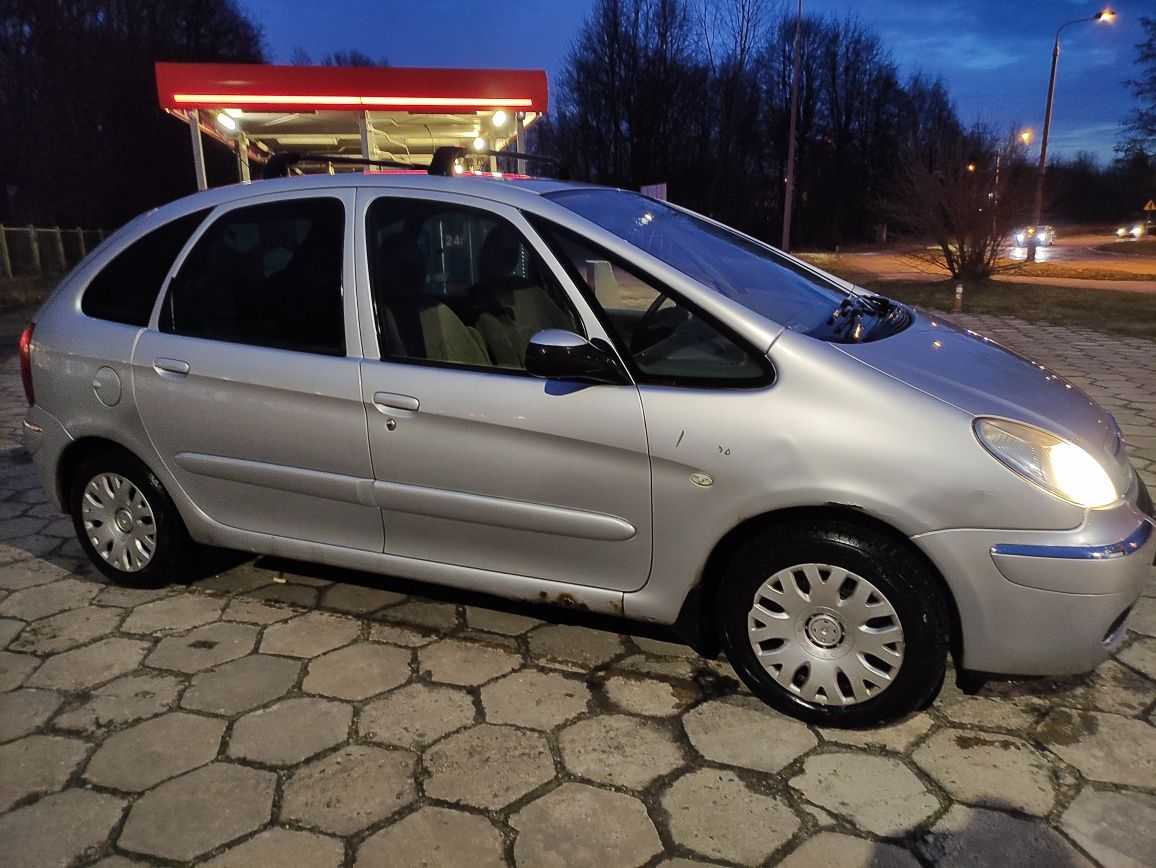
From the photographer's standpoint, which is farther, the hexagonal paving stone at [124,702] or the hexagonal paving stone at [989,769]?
the hexagonal paving stone at [124,702]

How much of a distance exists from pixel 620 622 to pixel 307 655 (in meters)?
1.15

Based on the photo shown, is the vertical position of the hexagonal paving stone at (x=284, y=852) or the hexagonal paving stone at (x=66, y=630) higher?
the hexagonal paving stone at (x=284, y=852)

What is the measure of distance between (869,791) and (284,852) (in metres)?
1.51

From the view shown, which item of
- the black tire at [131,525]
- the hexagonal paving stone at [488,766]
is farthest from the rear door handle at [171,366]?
the hexagonal paving stone at [488,766]

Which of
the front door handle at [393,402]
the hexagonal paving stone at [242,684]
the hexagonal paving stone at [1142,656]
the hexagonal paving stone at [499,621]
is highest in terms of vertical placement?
the front door handle at [393,402]

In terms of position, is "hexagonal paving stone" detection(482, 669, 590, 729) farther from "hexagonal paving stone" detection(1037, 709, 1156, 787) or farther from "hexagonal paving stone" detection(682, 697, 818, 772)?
"hexagonal paving stone" detection(1037, 709, 1156, 787)

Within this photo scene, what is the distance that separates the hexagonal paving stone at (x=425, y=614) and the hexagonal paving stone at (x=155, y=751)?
32.0 inches

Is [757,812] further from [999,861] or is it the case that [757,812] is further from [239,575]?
[239,575]

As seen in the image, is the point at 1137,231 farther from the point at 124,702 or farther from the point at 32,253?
the point at 124,702

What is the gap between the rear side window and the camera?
3.27 metres

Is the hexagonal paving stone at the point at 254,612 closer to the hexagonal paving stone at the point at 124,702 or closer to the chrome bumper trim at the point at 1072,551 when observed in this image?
the hexagonal paving stone at the point at 124,702

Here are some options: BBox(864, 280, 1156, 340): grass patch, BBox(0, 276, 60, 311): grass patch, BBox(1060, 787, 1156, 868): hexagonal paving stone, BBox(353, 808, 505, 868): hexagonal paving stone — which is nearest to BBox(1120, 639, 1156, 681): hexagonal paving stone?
BBox(1060, 787, 1156, 868): hexagonal paving stone

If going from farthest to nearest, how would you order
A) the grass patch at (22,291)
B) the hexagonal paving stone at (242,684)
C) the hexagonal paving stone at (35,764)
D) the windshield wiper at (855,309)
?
the grass patch at (22,291) < the windshield wiper at (855,309) < the hexagonal paving stone at (242,684) < the hexagonal paving stone at (35,764)

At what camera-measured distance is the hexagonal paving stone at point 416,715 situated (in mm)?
2514
